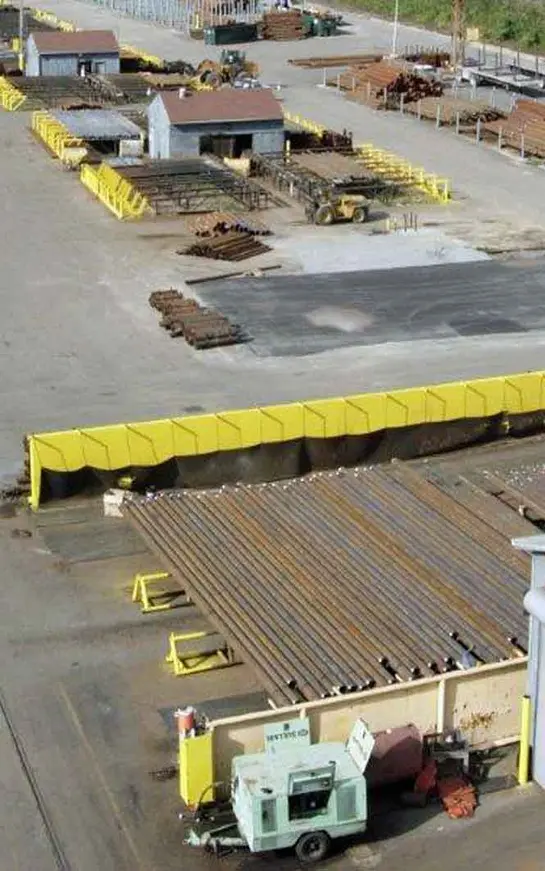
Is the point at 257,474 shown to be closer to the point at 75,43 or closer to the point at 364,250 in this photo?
the point at 364,250

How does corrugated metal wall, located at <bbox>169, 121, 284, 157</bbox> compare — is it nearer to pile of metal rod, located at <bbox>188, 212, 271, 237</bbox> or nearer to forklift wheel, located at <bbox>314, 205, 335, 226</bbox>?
forklift wheel, located at <bbox>314, 205, 335, 226</bbox>

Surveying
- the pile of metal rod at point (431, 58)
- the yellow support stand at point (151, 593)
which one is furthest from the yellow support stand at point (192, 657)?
the pile of metal rod at point (431, 58)

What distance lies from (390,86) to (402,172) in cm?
1779

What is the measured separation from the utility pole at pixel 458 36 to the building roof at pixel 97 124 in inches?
899

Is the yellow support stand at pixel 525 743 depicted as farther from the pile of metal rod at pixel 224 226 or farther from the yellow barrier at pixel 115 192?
the yellow barrier at pixel 115 192

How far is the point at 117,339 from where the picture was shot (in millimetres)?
38094

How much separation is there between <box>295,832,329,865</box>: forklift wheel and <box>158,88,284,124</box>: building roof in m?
42.9

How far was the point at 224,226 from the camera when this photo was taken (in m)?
47.7

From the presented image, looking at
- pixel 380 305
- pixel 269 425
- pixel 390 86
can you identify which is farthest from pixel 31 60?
pixel 269 425

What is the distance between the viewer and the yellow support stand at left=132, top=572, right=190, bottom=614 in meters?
24.8

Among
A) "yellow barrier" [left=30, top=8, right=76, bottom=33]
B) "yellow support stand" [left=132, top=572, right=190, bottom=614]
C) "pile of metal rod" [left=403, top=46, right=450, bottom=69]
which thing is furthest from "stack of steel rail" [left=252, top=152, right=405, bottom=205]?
"yellow barrier" [left=30, top=8, right=76, bottom=33]

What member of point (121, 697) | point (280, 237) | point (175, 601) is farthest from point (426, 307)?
point (121, 697)

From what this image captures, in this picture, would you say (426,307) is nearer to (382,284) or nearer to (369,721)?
(382,284)

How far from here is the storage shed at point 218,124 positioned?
189 ft
